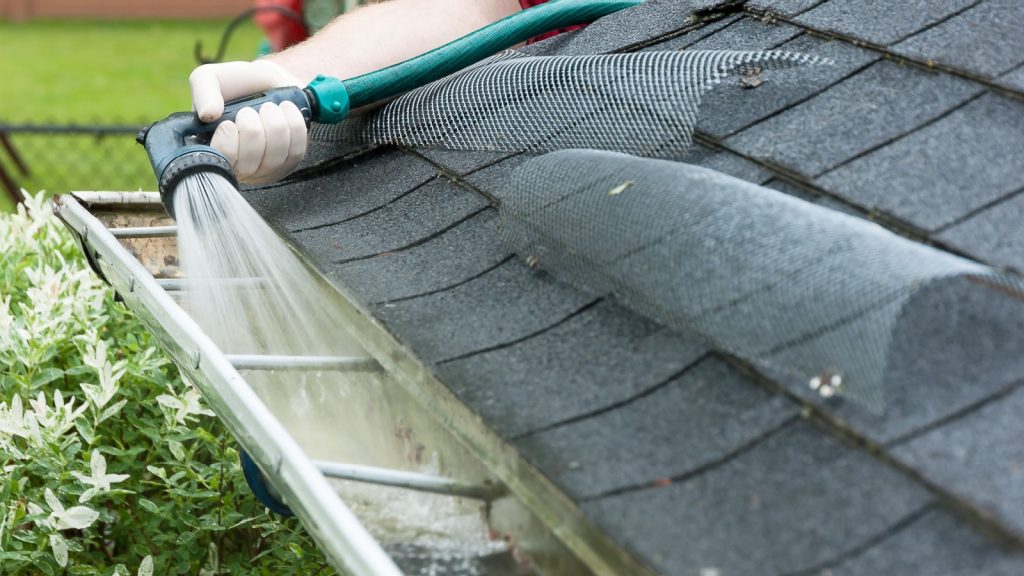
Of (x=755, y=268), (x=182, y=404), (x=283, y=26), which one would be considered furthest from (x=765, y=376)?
(x=283, y=26)

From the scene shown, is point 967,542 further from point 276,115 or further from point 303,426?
point 276,115

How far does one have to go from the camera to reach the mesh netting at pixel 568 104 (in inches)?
69.3

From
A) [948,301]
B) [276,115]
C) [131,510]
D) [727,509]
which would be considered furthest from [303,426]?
[131,510]

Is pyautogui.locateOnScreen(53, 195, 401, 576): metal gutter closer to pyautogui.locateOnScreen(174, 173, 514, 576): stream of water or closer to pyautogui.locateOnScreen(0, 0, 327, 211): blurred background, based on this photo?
pyautogui.locateOnScreen(174, 173, 514, 576): stream of water

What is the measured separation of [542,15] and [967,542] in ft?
5.65

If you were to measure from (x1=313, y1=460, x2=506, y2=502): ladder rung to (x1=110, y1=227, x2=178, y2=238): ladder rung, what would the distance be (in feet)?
3.52

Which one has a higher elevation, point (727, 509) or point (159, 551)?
point (159, 551)

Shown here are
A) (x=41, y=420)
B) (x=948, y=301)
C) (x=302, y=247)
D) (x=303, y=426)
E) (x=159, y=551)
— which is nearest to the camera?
(x=948, y=301)

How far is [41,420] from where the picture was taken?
231 cm

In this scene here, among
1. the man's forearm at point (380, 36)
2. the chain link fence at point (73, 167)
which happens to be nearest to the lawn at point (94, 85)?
the chain link fence at point (73, 167)

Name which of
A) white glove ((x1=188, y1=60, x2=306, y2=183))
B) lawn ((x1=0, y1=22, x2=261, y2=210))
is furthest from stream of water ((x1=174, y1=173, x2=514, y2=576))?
lawn ((x1=0, y1=22, x2=261, y2=210))

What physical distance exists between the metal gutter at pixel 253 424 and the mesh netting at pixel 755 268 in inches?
17.5

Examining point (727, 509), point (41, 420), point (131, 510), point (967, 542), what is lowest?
point (967, 542)

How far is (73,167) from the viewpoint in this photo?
9102 mm
